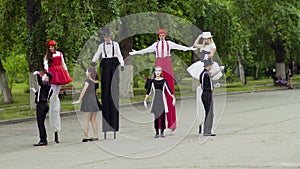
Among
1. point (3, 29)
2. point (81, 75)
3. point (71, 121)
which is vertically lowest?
point (71, 121)

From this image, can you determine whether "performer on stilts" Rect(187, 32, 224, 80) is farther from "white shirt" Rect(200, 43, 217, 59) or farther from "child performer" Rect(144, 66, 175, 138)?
"child performer" Rect(144, 66, 175, 138)

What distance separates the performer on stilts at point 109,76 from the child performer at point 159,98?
83cm

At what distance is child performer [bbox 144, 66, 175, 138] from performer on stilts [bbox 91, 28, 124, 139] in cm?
83

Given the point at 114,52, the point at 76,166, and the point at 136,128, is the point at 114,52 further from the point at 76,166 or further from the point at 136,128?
the point at 76,166

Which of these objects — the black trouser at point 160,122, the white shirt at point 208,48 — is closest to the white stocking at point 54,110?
the black trouser at point 160,122

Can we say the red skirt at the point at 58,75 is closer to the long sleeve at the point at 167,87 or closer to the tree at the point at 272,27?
the long sleeve at the point at 167,87

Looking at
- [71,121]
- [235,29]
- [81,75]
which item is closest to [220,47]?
[235,29]

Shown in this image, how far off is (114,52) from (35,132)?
4523 millimetres

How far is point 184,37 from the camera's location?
32.7 m

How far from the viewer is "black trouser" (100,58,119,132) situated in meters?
15.2

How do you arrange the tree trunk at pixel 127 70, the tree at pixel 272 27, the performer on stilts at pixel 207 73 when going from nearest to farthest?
the performer on stilts at pixel 207 73, the tree trunk at pixel 127 70, the tree at pixel 272 27

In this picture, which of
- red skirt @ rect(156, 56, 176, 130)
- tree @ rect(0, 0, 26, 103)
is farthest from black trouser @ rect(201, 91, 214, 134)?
tree @ rect(0, 0, 26, 103)

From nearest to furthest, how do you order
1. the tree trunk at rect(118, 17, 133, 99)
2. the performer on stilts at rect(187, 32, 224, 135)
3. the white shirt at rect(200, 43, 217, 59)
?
the performer on stilts at rect(187, 32, 224, 135), the white shirt at rect(200, 43, 217, 59), the tree trunk at rect(118, 17, 133, 99)

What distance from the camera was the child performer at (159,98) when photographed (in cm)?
1506
